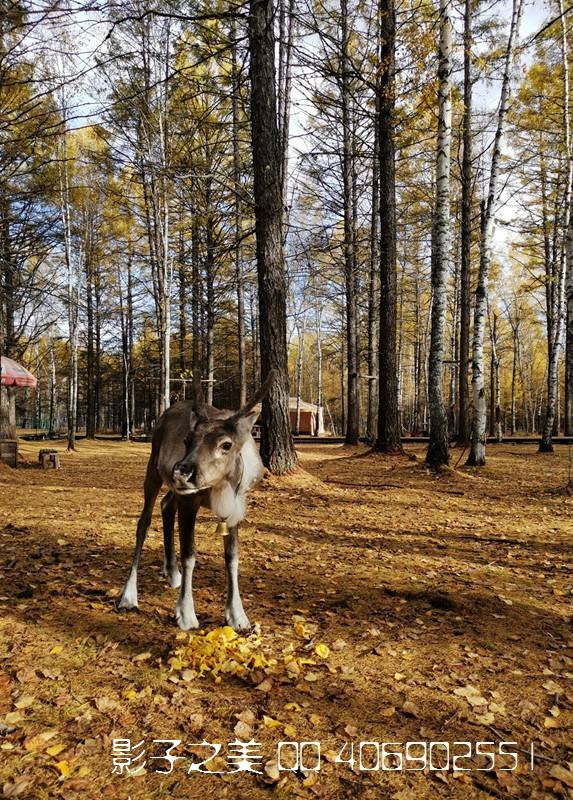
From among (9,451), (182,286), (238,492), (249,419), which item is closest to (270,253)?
(249,419)

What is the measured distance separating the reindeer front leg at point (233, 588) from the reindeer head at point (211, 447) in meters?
0.52

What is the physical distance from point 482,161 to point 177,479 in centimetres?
2000

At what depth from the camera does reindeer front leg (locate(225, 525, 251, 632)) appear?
3.37m

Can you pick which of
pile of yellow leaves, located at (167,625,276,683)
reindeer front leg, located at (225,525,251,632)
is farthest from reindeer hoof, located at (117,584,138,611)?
reindeer front leg, located at (225,525,251,632)

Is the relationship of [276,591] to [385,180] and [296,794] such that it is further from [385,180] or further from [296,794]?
[385,180]

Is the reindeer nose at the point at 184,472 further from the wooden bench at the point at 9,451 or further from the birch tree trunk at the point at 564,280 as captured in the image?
the wooden bench at the point at 9,451

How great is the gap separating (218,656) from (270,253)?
7.10 m

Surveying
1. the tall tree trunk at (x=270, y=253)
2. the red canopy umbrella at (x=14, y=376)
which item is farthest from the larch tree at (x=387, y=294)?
the red canopy umbrella at (x=14, y=376)

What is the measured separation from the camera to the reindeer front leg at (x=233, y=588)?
3367 mm

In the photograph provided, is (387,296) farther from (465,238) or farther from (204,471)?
(204,471)

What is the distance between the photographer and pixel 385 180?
12.8m

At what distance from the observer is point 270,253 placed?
8547 millimetres

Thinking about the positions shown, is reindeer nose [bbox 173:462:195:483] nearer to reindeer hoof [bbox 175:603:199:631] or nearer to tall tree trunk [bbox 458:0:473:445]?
reindeer hoof [bbox 175:603:199:631]

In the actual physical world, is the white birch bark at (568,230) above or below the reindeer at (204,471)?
above
